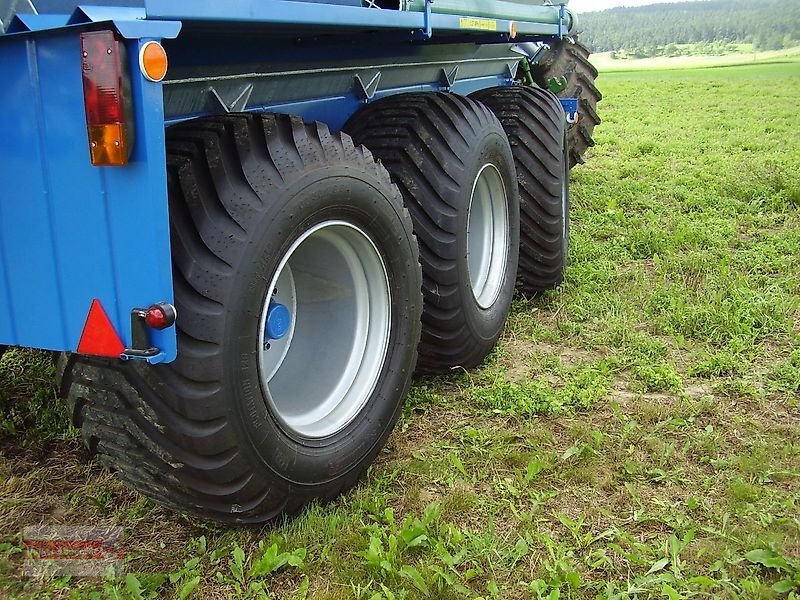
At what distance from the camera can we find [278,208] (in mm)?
2271

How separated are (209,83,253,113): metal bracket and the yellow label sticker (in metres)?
1.05

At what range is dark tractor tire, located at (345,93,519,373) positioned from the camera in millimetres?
3389

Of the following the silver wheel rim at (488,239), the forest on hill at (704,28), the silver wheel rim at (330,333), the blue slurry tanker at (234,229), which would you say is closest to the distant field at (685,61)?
the forest on hill at (704,28)

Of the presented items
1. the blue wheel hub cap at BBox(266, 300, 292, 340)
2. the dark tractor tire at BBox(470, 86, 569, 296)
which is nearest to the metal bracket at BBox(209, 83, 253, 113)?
the blue wheel hub cap at BBox(266, 300, 292, 340)

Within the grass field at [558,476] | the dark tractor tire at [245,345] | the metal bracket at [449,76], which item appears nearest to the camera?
the dark tractor tire at [245,345]

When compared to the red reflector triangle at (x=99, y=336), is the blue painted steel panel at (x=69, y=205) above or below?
above

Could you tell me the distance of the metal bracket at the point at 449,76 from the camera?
14.1 ft

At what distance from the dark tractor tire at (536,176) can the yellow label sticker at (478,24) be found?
2.58 ft

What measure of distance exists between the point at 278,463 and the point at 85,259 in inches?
32.2

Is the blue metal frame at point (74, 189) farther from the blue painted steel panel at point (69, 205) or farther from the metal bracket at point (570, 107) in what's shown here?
the metal bracket at point (570, 107)

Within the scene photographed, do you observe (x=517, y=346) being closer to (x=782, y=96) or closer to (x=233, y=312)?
(x=233, y=312)

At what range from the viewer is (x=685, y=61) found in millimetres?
38812

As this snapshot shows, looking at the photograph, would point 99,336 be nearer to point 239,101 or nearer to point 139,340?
point 139,340

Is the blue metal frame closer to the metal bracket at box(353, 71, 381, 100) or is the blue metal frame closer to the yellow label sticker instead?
the metal bracket at box(353, 71, 381, 100)
